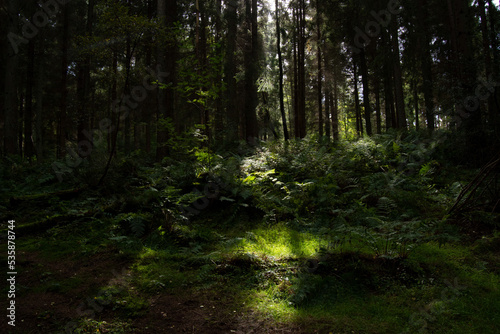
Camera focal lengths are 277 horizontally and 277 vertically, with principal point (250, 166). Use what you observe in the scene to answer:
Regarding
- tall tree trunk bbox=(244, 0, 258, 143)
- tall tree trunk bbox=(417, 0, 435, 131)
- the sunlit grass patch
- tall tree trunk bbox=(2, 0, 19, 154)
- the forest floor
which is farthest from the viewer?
tall tree trunk bbox=(417, 0, 435, 131)

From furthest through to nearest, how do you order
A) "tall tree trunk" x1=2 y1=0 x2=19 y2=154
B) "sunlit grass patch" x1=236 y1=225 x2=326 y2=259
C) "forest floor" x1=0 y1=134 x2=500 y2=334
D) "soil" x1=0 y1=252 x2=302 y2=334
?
"tall tree trunk" x1=2 y1=0 x2=19 y2=154
"sunlit grass patch" x1=236 y1=225 x2=326 y2=259
"forest floor" x1=0 y1=134 x2=500 y2=334
"soil" x1=0 y1=252 x2=302 y2=334

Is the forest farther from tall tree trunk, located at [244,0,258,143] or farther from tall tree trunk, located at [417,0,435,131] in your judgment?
tall tree trunk, located at [417,0,435,131]

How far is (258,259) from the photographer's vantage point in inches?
170

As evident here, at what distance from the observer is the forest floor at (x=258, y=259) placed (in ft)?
10.1

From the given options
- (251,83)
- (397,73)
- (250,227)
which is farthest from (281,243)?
(397,73)

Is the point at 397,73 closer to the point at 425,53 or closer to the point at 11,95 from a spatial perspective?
the point at 425,53

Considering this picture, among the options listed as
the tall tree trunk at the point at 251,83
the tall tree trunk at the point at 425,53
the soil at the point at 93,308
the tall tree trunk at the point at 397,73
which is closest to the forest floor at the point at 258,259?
the soil at the point at 93,308

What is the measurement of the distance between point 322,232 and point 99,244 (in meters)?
4.28

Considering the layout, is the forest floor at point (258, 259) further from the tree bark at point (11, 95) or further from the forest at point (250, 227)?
the tree bark at point (11, 95)

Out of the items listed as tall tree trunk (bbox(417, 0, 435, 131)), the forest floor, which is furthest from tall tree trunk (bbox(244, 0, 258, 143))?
tall tree trunk (bbox(417, 0, 435, 131))

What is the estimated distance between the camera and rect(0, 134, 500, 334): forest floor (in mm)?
3092

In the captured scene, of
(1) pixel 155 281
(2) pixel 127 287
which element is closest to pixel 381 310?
(1) pixel 155 281

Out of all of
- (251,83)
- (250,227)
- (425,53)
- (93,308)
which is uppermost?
(425,53)

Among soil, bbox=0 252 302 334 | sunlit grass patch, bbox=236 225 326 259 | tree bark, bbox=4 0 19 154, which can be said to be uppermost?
tree bark, bbox=4 0 19 154
